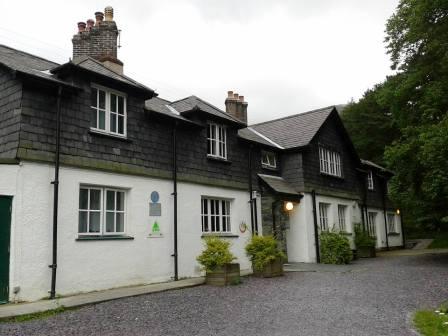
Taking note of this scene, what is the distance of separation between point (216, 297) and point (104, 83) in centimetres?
659

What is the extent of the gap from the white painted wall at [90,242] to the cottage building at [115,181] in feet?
0.09

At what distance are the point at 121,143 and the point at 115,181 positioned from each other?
1184 mm

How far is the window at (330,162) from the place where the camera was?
22.6 metres

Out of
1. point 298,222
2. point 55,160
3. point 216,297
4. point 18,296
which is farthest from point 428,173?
point 18,296

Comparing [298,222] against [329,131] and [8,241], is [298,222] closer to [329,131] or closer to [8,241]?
[329,131]

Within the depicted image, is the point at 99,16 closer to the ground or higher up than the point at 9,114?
higher up

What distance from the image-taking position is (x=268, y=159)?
20.6 m

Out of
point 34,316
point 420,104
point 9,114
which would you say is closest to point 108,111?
point 9,114

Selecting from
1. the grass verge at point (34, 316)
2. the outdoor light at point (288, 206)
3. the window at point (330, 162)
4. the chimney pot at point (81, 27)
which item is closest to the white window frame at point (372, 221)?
the window at point (330, 162)

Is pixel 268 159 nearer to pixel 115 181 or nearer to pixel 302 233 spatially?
pixel 302 233

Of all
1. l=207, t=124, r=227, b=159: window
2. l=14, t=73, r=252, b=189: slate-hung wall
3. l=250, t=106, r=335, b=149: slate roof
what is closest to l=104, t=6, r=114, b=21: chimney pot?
l=14, t=73, r=252, b=189: slate-hung wall

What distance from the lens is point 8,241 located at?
33.2ft

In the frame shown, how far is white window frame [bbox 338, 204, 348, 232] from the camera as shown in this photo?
23656 millimetres

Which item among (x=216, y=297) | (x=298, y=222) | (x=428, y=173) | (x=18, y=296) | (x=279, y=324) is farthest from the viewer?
(x=298, y=222)
